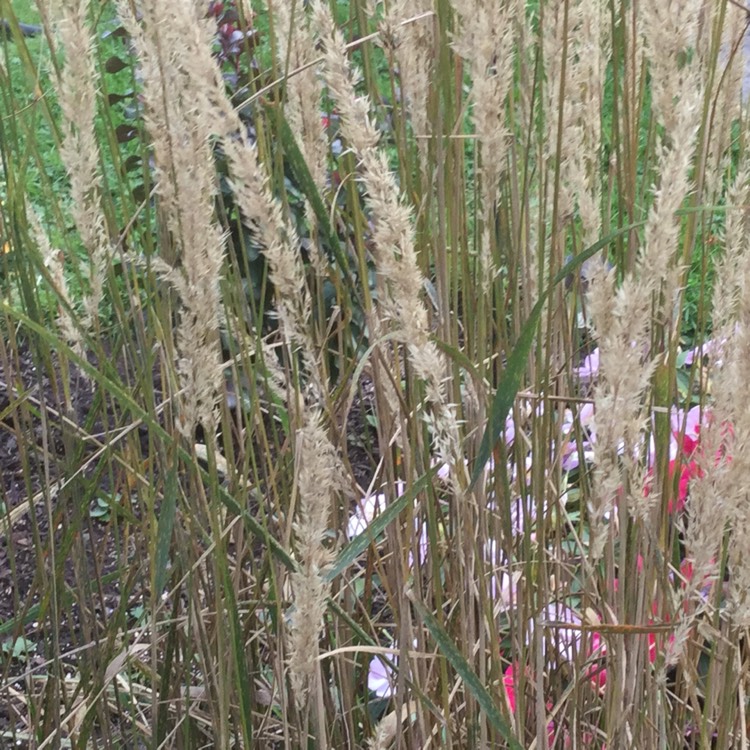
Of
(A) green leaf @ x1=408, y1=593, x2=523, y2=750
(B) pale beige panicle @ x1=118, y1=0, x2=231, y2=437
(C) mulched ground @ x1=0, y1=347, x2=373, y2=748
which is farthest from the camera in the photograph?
(C) mulched ground @ x1=0, y1=347, x2=373, y2=748

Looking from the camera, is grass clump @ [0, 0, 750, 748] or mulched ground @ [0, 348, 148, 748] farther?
mulched ground @ [0, 348, 148, 748]

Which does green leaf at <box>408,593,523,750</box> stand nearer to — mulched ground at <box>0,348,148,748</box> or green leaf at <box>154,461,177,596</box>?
green leaf at <box>154,461,177,596</box>

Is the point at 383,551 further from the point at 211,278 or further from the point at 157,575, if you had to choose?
the point at 211,278

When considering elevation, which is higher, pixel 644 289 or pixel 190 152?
pixel 190 152

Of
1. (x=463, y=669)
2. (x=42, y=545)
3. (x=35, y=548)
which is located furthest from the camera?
(x=42, y=545)

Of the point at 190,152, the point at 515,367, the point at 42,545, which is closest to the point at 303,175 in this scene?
the point at 190,152

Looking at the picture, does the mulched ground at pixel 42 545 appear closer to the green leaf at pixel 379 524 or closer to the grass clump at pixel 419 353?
the grass clump at pixel 419 353

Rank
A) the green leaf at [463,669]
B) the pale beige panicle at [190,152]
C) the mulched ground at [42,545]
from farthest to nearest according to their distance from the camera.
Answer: the mulched ground at [42,545], the green leaf at [463,669], the pale beige panicle at [190,152]

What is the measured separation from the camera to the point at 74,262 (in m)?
1.03

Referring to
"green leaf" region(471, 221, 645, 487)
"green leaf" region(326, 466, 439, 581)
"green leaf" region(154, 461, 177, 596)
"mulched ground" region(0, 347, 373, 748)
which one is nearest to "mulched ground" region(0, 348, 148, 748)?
"mulched ground" region(0, 347, 373, 748)

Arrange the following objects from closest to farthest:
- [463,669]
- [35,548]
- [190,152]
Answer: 1. [190,152]
2. [463,669]
3. [35,548]

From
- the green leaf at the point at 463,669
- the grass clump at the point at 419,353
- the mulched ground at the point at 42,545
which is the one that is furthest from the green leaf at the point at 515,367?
the mulched ground at the point at 42,545

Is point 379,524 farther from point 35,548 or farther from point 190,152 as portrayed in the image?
point 35,548

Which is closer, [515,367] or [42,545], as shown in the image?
[515,367]
